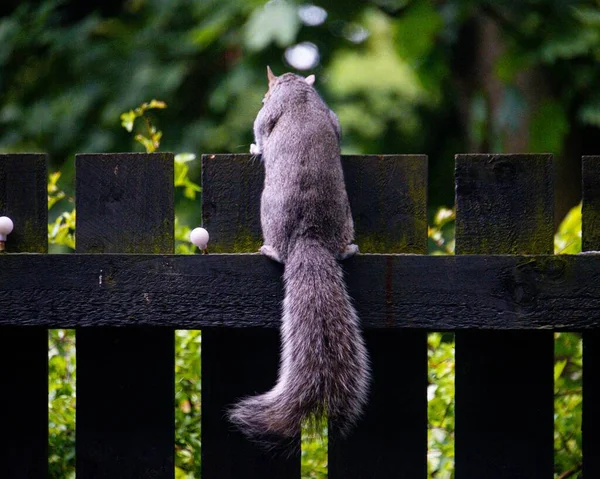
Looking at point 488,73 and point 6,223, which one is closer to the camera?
point 6,223

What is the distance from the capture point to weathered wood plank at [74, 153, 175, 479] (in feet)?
5.11

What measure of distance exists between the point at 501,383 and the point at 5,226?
988 mm

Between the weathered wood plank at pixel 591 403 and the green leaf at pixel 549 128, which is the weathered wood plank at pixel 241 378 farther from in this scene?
the green leaf at pixel 549 128

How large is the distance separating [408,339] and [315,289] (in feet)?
0.86

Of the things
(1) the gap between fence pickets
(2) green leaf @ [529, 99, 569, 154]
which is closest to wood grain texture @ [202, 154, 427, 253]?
(1) the gap between fence pickets

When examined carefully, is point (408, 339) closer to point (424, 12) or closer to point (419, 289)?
point (419, 289)

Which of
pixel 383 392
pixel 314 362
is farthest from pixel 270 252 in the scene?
pixel 383 392

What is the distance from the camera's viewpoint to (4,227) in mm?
1520

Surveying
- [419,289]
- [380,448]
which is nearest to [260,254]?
[419,289]

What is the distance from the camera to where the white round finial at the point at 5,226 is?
1.52m

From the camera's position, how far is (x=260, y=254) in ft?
4.85

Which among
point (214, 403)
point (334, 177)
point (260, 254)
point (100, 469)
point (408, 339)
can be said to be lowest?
point (100, 469)

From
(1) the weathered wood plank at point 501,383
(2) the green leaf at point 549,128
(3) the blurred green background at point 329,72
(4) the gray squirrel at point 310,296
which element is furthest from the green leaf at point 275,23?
(1) the weathered wood plank at point 501,383

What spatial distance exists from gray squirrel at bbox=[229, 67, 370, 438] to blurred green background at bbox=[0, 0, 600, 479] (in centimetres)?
46
